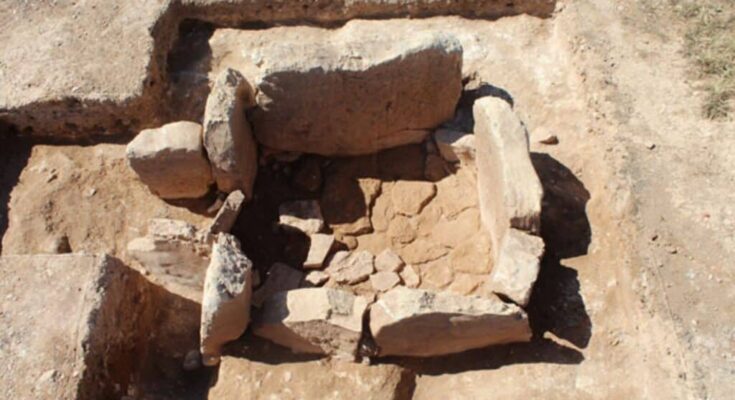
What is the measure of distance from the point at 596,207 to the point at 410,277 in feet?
4.64

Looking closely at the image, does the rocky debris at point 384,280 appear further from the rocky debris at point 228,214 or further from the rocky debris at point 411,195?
the rocky debris at point 228,214

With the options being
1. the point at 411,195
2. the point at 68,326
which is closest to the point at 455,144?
the point at 411,195

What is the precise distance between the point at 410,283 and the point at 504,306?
88cm

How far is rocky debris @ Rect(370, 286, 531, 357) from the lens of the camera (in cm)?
461

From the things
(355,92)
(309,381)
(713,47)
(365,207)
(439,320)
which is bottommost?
(309,381)

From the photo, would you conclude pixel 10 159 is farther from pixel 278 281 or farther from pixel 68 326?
pixel 278 281

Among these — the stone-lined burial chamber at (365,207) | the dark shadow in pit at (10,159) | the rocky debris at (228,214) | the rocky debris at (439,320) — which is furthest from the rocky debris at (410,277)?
the dark shadow in pit at (10,159)

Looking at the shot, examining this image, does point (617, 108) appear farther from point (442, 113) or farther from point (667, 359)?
point (667, 359)

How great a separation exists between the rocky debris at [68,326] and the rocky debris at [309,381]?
665mm

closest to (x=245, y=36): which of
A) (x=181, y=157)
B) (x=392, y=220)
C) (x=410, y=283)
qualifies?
(x=181, y=157)

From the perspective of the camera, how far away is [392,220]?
5738mm

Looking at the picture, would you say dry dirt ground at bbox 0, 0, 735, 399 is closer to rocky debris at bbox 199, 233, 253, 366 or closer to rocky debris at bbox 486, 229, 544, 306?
rocky debris at bbox 486, 229, 544, 306

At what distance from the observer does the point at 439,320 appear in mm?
4641

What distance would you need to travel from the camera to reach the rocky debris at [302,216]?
567cm
